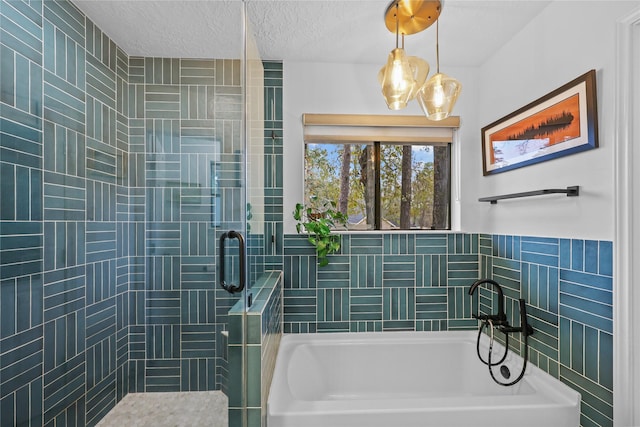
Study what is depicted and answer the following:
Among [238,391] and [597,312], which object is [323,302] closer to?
[238,391]

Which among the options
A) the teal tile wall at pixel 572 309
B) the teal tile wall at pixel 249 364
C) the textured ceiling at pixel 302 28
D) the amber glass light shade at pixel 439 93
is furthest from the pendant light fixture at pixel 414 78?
the teal tile wall at pixel 249 364

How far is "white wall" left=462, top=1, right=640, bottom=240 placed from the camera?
1.30 metres

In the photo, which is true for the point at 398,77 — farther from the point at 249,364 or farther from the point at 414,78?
the point at 249,364

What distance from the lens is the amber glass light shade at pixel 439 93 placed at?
4.86 feet

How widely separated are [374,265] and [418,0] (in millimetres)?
1596

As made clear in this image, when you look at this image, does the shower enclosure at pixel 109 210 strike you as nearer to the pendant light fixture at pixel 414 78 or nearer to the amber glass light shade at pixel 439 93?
the pendant light fixture at pixel 414 78

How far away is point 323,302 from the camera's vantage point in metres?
2.19

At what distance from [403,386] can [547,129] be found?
1.83 metres

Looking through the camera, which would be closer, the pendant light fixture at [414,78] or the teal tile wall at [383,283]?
the pendant light fixture at [414,78]

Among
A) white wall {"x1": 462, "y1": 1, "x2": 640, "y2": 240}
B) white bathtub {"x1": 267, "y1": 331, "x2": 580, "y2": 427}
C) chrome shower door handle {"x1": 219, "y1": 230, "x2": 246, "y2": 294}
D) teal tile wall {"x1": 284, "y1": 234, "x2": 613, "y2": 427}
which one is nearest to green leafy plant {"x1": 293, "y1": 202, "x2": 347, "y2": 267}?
teal tile wall {"x1": 284, "y1": 234, "x2": 613, "y2": 427}

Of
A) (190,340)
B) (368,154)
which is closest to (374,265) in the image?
(368,154)

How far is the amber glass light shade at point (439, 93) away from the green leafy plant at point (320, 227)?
3.00ft

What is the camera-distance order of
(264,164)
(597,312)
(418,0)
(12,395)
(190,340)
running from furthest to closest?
(264,164) < (418,0) < (597,312) < (190,340) < (12,395)

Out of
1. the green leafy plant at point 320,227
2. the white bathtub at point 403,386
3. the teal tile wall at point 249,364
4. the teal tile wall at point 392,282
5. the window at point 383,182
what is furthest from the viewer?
the window at point 383,182
